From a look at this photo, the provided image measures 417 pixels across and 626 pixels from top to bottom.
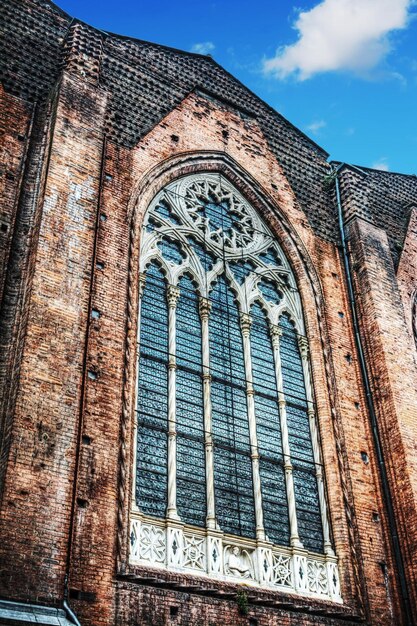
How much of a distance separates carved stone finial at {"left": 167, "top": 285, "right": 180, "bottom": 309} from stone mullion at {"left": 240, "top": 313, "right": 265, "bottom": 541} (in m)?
1.34

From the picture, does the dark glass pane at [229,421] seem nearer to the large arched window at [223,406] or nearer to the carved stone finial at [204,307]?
the large arched window at [223,406]

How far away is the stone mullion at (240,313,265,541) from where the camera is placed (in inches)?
463

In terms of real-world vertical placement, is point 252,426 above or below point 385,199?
below

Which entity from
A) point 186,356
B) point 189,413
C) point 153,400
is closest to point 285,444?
point 189,413

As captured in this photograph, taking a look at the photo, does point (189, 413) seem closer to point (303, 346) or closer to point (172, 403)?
point (172, 403)

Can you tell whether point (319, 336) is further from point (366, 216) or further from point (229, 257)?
point (366, 216)

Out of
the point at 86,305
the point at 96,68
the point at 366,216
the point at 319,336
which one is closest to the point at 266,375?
the point at 319,336

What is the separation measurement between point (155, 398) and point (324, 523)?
327cm

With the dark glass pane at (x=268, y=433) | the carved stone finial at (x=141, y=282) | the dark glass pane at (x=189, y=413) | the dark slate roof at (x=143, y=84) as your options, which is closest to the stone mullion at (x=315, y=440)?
the dark glass pane at (x=268, y=433)

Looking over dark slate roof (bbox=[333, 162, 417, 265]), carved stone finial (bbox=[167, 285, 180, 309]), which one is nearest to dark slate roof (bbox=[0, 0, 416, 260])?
dark slate roof (bbox=[333, 162, 417, 265])

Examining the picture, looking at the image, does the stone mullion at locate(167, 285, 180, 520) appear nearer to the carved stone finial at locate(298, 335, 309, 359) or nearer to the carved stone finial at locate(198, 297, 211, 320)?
the carved stone finial at locate(198, 297, 211, 320)

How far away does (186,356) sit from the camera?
12.8 m

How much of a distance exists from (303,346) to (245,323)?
1.26m

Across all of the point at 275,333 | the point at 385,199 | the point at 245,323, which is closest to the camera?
the point at 245,323
